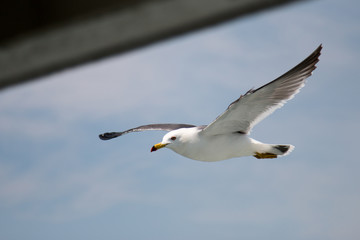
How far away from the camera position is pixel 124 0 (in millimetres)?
1597

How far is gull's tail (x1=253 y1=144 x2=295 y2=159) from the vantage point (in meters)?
8.48

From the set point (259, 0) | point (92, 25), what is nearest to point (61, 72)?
point (92, 25)

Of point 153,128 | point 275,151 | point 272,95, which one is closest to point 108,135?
point 153,128

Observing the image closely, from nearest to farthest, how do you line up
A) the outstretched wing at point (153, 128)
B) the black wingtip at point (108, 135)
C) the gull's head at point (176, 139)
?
1. the gull's head at point (176, 139)
2. the outstretched wing at point (153, 128)
3. the black wingtip at point (108, 135)

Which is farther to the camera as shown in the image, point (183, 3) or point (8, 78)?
point (8, 78)

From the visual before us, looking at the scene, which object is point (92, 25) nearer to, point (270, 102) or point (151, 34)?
point (151, 34)

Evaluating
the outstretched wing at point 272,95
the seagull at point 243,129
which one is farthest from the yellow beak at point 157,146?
the outstretched wing at point 272,95

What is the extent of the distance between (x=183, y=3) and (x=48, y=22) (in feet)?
1.61

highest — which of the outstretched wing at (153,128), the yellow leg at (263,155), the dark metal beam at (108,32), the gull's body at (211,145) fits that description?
the outstretched wing at (153,128)

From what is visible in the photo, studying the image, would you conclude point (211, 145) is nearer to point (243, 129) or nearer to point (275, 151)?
point (243, 129)

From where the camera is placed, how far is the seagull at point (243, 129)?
7.69m

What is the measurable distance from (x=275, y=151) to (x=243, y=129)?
0.74m

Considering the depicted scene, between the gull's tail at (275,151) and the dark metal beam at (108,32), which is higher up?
the gull's tail at (275,151)

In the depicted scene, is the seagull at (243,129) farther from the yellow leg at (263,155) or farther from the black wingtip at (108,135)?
the black wingtip at (108,135)
